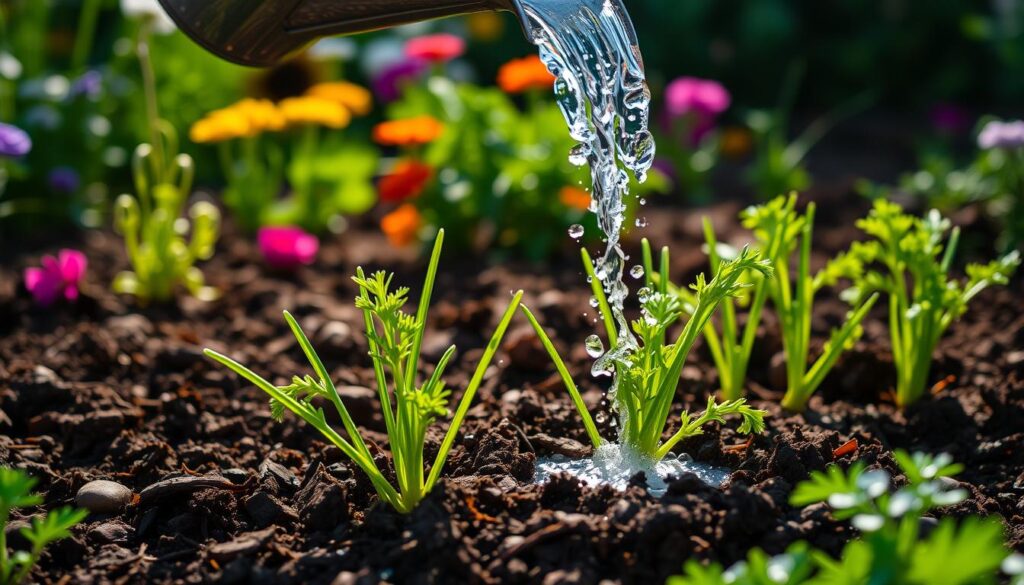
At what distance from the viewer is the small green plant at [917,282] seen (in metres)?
2.31

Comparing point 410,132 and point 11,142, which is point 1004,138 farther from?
point 11,142

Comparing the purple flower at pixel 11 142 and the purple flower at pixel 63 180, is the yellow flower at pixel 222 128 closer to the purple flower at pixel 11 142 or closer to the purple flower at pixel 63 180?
the purple flower at pixel 63 180

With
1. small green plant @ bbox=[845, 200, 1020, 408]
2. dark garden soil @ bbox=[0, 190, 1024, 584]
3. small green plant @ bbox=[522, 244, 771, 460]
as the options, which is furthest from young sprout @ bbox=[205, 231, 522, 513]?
small green plant @ bbox=[845, 200, 1020, 408]

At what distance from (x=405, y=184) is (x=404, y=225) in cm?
14

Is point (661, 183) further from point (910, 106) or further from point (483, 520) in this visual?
point (910, 106)

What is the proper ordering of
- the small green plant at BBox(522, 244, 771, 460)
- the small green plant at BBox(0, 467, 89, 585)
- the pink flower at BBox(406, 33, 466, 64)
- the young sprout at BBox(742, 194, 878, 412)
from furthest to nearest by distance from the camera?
the pink flower at BBox(406, 33, 466, 64) < the young sprout at BBox(742, 194, 878, 412) < the small green plant at BBox(522, 244, 771, 460) < the small green plant at BBox(0, 467, 89, 585)

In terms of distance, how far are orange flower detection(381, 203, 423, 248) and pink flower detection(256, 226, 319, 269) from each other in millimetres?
276

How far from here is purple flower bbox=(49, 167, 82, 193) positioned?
3869mm

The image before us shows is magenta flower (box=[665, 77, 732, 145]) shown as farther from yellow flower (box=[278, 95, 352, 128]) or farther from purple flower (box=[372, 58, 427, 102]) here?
yellow flower (box=[278, 95, 352, 128])

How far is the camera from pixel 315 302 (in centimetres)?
332

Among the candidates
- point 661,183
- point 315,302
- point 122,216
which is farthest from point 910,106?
point 122,216

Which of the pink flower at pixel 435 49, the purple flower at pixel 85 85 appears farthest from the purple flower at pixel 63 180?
the pink flower at pixel 435 49

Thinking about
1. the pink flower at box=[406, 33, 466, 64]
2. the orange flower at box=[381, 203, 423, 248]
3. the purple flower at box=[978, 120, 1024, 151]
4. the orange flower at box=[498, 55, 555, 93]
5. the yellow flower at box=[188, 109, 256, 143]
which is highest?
the pink flower at box=[406, 33, 466, 64]

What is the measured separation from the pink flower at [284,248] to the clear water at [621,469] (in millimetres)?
1796
